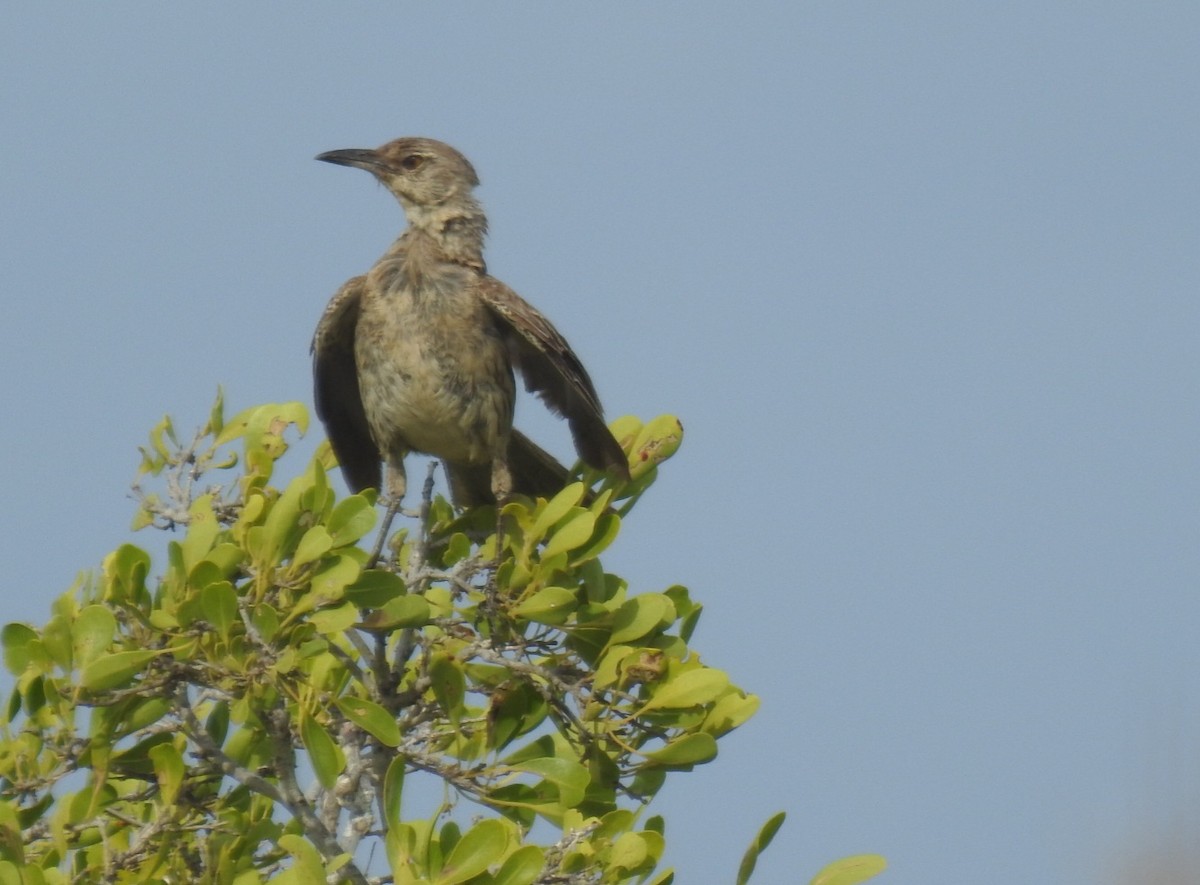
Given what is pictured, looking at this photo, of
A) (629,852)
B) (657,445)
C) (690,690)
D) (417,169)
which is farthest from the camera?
(417,169)

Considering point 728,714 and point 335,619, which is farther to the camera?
point 728,714

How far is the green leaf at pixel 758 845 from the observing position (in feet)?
13.7

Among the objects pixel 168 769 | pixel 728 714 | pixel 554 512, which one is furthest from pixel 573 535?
pixel 168 769

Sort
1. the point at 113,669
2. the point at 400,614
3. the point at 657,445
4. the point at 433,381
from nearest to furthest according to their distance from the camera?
the point at 113,669
the point at 400,614
the point at 657,445
the point at 433,381

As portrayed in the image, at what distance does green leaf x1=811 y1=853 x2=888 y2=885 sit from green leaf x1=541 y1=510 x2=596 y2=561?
0.98 m

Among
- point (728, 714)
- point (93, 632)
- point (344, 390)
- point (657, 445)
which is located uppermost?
point (344, 390)

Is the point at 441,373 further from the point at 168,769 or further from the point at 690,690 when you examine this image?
the point at 168,769

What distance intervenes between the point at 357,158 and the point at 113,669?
131 inches

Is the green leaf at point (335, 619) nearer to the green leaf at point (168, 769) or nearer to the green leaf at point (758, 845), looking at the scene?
the green leaf at point (168, 769)

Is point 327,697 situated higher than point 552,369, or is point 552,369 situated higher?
point 552,369

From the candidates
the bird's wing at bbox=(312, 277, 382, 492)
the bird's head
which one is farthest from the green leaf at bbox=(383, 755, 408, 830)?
the bird's head

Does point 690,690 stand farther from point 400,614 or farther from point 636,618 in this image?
point 400,614

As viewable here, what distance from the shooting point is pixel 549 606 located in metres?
4.42

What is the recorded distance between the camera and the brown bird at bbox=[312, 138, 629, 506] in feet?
19.1
